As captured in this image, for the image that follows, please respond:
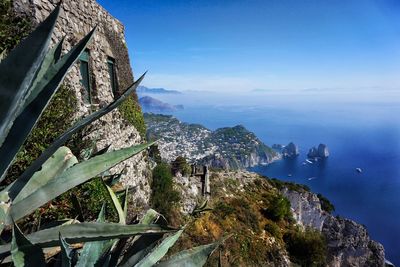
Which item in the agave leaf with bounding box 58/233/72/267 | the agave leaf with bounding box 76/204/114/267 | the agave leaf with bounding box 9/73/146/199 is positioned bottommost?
the agave leaf with bounding box 76/204/114/267

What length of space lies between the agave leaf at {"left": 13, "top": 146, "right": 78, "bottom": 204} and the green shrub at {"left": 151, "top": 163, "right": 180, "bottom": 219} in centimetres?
813

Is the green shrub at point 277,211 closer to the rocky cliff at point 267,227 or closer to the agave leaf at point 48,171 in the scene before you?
the rocky cliff at point 267,227

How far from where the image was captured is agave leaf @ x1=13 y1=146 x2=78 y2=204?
5.43 feet

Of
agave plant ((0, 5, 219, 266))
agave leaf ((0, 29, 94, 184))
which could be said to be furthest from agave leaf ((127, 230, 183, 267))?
agave leaf ((0, 29, 94, 184))

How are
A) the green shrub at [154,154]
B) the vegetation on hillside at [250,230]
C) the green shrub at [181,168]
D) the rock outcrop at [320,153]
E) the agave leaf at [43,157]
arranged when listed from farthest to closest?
the rock outcrop at [320,153], the green shrub at [181,168], the green shrub at [154,154], the vegetation on hillside at [250,230], the agave leaf at [43,157]

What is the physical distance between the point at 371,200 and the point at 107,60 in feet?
280

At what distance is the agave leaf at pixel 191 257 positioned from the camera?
177cm

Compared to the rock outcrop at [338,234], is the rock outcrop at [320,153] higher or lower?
lower

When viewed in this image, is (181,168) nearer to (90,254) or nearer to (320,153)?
(90,254)

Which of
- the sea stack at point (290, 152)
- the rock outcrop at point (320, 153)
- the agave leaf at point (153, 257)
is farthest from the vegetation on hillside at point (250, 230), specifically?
the sea stack at point (290, 152)

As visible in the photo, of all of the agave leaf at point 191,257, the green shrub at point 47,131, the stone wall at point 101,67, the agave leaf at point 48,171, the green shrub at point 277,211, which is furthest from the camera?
the green shrub at point 277,211

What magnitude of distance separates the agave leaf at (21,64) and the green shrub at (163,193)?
29.3 ft

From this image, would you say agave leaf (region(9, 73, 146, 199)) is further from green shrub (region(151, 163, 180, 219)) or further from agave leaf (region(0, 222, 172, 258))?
green shrub (region(151, 163, 180, 219))

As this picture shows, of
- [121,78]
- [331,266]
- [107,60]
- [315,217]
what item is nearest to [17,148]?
[107,60]
